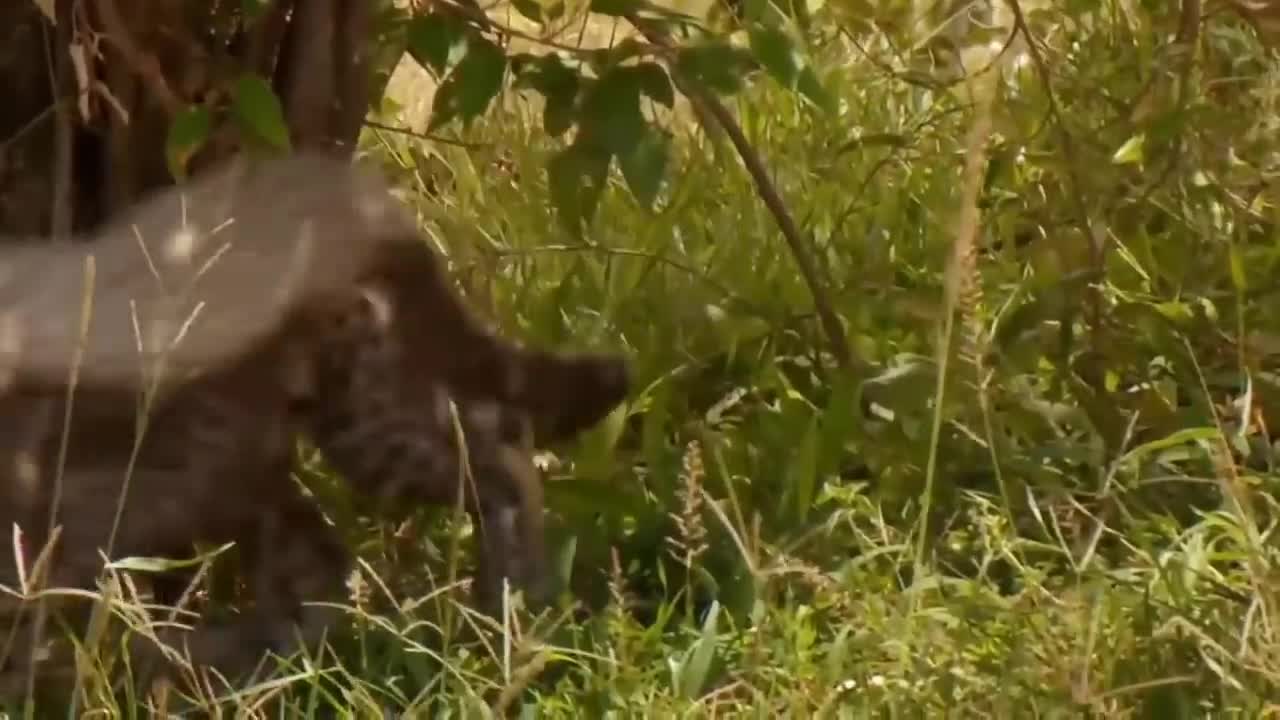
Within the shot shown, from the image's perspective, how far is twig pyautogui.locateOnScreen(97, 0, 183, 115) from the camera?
213 centimetres

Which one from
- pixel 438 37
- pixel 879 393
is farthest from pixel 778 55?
pixel 879 393

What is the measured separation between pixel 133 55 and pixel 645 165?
561 millimetres

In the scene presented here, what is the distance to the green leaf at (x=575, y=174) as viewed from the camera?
214 cm

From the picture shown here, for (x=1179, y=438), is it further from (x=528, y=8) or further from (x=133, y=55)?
(x=133, y=55)

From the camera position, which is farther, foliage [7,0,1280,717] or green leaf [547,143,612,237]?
green leaf [547,143,612,237]

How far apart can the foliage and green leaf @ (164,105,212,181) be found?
259 mm

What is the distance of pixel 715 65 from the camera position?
2.10 m

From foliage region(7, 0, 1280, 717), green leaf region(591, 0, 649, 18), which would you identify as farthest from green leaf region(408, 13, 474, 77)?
green leaf region(591, 0, 649, 18)

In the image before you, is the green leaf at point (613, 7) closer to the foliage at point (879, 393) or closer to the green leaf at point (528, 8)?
the foliage at point (879, 393)

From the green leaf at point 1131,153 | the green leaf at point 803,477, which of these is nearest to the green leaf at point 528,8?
the green leaf at point 803,477

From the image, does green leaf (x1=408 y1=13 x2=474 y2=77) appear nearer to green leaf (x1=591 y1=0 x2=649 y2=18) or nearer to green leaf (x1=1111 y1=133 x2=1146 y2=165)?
green leaf (x1=591 y1=0 x2=649 y2=18)

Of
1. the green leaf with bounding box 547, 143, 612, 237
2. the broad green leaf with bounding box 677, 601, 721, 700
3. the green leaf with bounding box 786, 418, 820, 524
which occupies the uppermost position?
the green leaf with bounding box 547, 143, 612, 237

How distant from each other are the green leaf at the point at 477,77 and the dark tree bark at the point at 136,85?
165mm

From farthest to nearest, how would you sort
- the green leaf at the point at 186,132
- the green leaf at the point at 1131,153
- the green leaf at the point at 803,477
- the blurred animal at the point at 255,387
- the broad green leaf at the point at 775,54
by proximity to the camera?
the green leaf at the point at 1131,153 < the green leaf at the point at 803,477 < the broad green leaf at the point at 775,54 < the green leaf at the point at 186,132 < the blurred animal at the point at 255,387
